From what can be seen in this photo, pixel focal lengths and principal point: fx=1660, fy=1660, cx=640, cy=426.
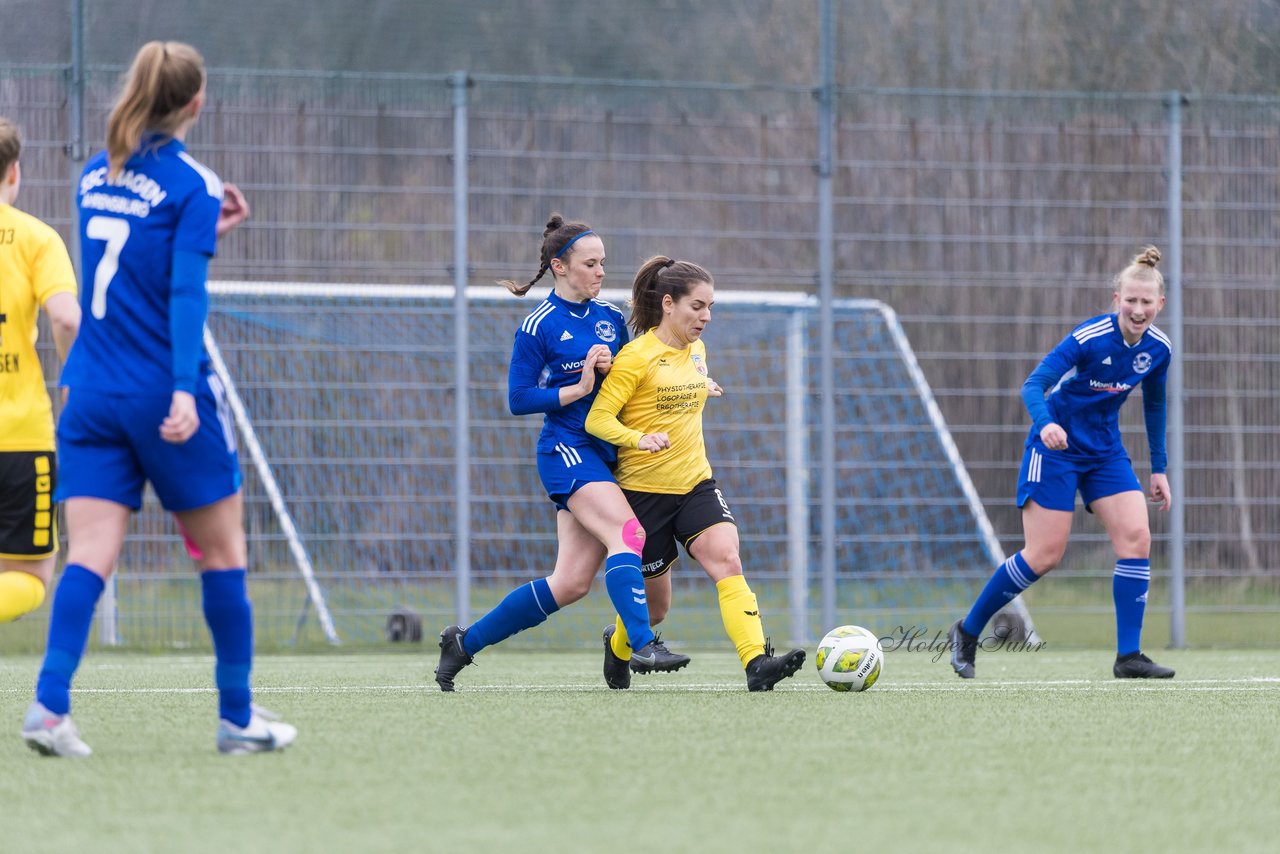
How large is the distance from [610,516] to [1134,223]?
5.47 meters

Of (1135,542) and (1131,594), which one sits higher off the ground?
(1135,542)

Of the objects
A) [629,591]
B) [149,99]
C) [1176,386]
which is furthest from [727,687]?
[1176,386]

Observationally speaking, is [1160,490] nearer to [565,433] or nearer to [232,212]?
[565,433]

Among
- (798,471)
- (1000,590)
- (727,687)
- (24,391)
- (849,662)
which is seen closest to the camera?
(24,391)

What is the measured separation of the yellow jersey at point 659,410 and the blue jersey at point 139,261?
84.0 inches

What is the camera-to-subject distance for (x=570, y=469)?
226 inches

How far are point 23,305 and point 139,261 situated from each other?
98 cm

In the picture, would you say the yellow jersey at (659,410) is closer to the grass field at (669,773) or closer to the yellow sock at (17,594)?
the grass field at (669,773)

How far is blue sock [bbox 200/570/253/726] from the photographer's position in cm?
394

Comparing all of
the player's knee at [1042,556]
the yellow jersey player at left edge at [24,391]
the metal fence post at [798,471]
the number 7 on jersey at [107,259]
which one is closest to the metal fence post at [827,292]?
the metal fence post at [798,471]

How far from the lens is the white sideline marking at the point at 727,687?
233 inches

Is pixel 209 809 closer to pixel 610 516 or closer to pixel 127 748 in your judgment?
pixel 127 748

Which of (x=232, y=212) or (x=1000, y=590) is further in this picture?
(x=1000, y=590)
